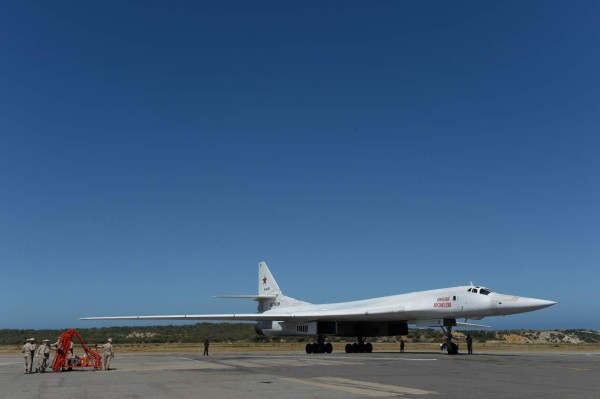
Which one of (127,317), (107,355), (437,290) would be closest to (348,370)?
(107,355)

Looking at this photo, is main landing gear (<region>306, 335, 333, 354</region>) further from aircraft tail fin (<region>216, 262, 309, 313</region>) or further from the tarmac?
the tarmac

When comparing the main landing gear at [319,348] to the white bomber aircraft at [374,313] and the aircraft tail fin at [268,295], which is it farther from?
the aircraft tail fin at [268,295]

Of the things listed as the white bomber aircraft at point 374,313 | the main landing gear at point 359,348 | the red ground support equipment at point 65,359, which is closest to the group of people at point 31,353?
the red ground support equipment at point 65,359

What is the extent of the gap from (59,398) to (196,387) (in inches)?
126

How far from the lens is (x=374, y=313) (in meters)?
35.1

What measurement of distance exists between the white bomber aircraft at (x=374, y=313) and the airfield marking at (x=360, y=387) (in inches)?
632

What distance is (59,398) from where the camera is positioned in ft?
41.7

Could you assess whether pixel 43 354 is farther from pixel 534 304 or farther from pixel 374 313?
pixel 534 304

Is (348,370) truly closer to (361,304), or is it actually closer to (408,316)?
(408,316)

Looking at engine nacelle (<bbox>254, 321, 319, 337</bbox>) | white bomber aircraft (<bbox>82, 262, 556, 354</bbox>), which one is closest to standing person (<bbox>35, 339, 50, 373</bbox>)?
white bomber aircraft (<bbox>82, 262, 556, 354</bbox>)

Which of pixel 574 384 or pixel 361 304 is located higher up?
pixel 361 304

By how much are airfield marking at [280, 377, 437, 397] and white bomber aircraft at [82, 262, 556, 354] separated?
1605 centimetres

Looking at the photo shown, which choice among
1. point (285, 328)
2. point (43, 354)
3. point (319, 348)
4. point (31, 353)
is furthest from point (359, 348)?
point (31, 353)

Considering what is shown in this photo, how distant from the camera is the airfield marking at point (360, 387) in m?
12.8
